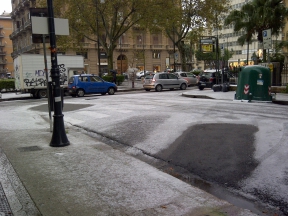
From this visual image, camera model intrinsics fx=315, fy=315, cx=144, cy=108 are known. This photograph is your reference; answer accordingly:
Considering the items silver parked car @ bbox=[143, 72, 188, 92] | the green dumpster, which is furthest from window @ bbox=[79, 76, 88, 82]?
the green dumpster

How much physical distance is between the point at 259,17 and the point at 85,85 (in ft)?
45.4

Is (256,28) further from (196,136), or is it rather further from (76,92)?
(196,136)

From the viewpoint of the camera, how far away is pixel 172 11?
32656 mm

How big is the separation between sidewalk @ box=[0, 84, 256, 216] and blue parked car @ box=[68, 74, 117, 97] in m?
15.1

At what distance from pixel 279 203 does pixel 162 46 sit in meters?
67.6

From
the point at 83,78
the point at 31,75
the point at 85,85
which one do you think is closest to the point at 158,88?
the point at 85,85

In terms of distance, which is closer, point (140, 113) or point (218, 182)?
point (218, 182)

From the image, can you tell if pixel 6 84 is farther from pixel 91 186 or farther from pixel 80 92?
pixel 91 186

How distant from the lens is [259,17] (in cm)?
2353

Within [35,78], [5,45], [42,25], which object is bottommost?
[35,78]

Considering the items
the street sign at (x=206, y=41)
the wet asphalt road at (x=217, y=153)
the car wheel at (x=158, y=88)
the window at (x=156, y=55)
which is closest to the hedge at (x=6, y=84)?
the car wheel at (x=158, y=88)

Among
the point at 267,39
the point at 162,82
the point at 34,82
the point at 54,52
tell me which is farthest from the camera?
the point at 162,82

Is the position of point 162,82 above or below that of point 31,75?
below

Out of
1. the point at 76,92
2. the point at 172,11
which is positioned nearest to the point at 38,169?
the point at 76,92
